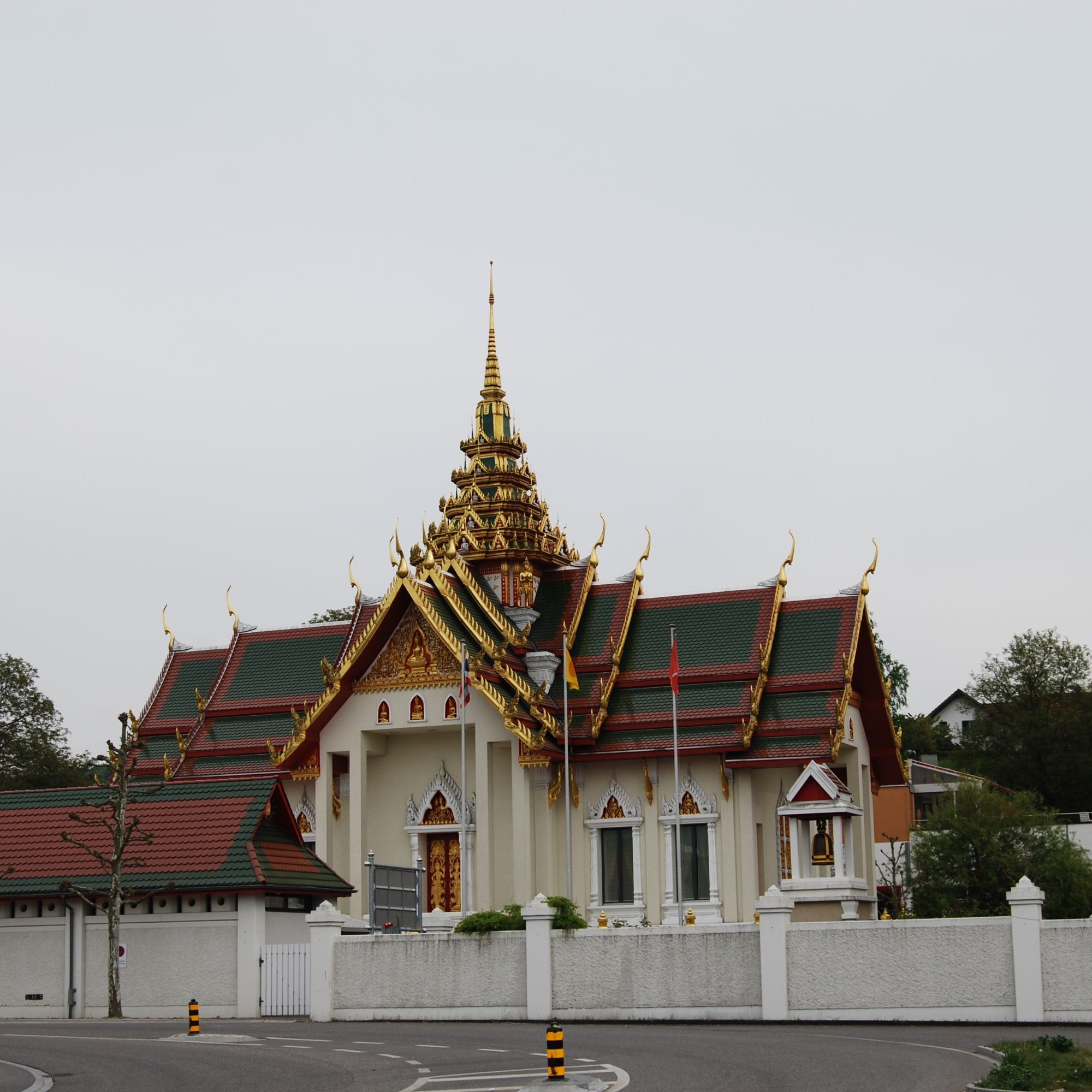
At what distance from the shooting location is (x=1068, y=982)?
23.5 m

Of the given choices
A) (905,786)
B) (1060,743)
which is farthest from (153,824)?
(1060,743)

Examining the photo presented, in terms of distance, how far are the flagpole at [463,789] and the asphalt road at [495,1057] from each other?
11.5 metres

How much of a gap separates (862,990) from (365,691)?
716 inches

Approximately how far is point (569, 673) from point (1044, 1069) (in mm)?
22552

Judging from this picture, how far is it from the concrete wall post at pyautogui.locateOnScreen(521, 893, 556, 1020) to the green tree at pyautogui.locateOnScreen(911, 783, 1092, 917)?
1586cm

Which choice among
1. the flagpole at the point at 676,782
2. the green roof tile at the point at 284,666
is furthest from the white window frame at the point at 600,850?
the green roof tile at the point at 284,666

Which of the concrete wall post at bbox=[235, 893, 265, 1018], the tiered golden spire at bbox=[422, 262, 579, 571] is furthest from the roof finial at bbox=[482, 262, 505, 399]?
the concrete wall post at bbox=[235, 893, 265, 1018]

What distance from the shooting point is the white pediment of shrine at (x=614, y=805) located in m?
39.1

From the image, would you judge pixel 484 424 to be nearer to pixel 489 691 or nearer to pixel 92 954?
pixel 489 691

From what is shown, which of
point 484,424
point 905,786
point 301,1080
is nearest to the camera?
point 301,1080

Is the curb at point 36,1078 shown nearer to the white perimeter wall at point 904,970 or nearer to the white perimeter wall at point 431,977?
the white perimeter wall at point 431,977

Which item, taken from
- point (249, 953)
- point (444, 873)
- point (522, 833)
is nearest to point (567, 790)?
point (522, 833)

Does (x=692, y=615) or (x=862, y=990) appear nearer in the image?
(x=862, y=990)

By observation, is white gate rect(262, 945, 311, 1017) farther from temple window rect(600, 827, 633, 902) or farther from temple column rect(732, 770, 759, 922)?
temple column rect(732, 770, 759, 922)
